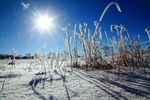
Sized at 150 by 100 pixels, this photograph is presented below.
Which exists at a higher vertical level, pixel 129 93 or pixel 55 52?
pixel 55 52

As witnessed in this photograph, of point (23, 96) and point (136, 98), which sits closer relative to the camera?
point (136, 98)

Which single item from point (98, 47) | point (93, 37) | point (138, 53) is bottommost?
point (138, 53)

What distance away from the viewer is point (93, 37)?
6.36 ft

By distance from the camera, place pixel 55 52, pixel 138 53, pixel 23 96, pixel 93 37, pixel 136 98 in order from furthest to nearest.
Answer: pixel 55 52 → pixel 93 37 → pixel 138 53 → pixel 23 96 → pixel 136 98

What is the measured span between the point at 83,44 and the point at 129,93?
138 centimetres

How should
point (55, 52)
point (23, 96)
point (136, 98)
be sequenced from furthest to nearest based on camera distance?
point (55, 52) < point (23, 96) < point (136, 98)

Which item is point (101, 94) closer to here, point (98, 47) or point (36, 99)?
point (36, 99)

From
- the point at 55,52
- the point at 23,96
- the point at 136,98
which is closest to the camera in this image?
the point at 136,98

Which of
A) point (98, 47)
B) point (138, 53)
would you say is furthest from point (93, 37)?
point (138, 53)

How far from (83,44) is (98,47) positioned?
233 millimetres

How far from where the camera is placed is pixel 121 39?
6.58 ft

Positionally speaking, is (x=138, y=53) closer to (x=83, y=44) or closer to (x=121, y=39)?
(x=121, y=39)

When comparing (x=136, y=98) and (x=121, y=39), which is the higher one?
(x=121, y=39)

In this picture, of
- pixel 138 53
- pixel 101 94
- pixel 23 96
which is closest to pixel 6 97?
pixel 23 96
